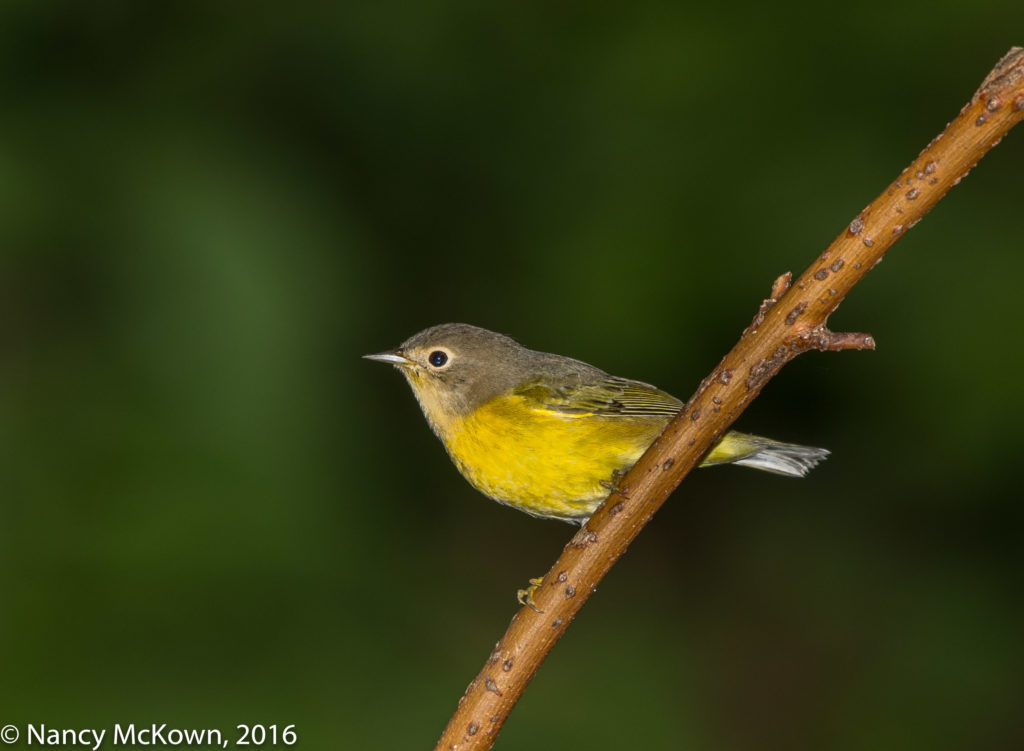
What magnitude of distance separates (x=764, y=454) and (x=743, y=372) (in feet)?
7.15

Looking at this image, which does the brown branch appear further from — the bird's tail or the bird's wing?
the bird's tail

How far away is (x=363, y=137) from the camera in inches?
222

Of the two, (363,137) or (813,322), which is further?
(363,137)

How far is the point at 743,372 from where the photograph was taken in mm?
2648

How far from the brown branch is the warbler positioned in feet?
2.82

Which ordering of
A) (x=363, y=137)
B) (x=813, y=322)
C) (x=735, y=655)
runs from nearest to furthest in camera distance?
1. (x=813, y=322)
2. (x=363, y=137)
3. (x=735, y=655)

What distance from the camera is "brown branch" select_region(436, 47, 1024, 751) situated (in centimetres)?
233

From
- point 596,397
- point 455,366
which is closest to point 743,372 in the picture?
point 596,397

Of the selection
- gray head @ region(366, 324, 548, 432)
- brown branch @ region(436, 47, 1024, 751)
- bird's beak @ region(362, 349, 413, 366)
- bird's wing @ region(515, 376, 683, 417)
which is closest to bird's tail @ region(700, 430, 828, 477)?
bird's wing @ region(515, 376, 683, 417)

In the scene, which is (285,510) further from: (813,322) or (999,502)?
(999,502)

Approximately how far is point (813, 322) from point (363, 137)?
11.9 ft

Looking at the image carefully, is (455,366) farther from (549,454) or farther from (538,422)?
(549,454)

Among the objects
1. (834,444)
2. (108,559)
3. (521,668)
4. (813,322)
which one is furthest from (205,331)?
(834,444)

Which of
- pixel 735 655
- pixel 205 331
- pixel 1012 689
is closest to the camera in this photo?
pixel 205 331
